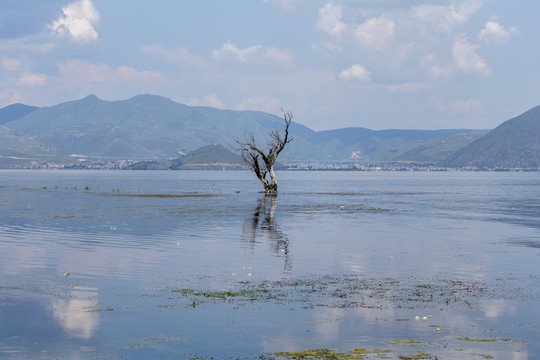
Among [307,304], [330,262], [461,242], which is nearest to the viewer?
[307,304]

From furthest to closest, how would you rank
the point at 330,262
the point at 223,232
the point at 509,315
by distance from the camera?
the point at 223,232, the point at 330,262, the point at 509,315

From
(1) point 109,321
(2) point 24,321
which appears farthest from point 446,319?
(2) point 24,321

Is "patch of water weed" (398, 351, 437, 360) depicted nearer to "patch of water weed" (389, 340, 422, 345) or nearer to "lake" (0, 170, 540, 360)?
"lake" (0, 170, 540, 360)

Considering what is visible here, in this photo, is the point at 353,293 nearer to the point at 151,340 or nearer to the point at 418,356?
the point at 418,356

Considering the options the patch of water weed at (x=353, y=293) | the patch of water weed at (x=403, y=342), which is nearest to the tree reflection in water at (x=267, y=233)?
the patch of water weed at (x=353, y=293)


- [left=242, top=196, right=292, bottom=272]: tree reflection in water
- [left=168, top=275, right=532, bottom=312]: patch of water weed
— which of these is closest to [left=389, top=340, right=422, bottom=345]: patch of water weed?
[left=168, top=275, right=532, bottom=312]: patch of water weed

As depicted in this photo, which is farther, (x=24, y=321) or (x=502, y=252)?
(x=502, y=252)

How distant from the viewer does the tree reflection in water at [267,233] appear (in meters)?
36.7

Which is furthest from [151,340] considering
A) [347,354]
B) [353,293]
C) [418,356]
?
[353,293]

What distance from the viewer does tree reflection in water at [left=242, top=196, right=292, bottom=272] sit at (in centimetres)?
3672

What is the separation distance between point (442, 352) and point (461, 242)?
1074 inches

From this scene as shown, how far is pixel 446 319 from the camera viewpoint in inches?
778

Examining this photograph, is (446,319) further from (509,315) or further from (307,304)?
(307,304)

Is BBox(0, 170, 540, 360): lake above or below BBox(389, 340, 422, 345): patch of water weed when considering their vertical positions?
below
